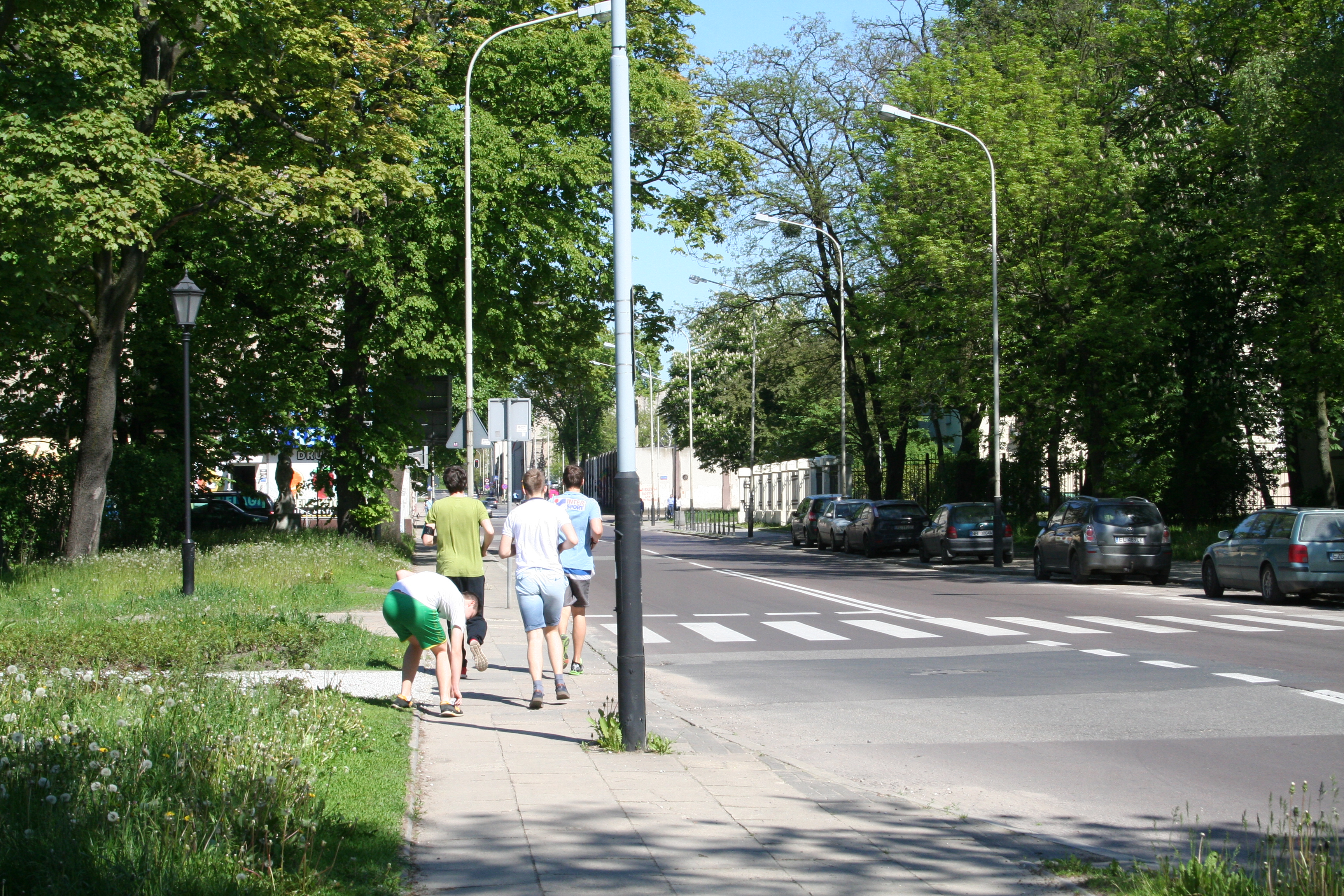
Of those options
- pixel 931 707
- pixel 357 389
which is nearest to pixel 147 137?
pixel 357 389

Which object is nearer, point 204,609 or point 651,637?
point 204,609

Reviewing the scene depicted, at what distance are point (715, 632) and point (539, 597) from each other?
6.85 metres

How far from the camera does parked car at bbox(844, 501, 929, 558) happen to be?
3659cm

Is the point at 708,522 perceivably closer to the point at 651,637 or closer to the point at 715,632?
the point at 715,632

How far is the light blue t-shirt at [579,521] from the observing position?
11.3 meters

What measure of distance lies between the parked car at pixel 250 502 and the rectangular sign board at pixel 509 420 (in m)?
21.8

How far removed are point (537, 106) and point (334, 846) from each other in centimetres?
2536

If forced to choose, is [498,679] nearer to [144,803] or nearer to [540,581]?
[540,581]

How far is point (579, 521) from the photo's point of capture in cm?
1150

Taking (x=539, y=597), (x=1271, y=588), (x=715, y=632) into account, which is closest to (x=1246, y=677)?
(x=539, y=597)

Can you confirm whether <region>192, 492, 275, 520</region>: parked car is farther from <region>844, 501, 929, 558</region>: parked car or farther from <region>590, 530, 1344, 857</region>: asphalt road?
<region>590, 530, 1344, 857</region>: asphalt road

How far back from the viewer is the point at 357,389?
92.7 feet

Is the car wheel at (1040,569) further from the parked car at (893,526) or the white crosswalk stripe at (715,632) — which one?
the white crosswalk stripe at (715,632)

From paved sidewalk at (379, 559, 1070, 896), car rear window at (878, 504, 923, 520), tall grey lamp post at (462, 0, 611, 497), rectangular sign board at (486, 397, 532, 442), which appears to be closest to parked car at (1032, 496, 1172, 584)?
rectangular sign board at (486, 397, 532, 442)
